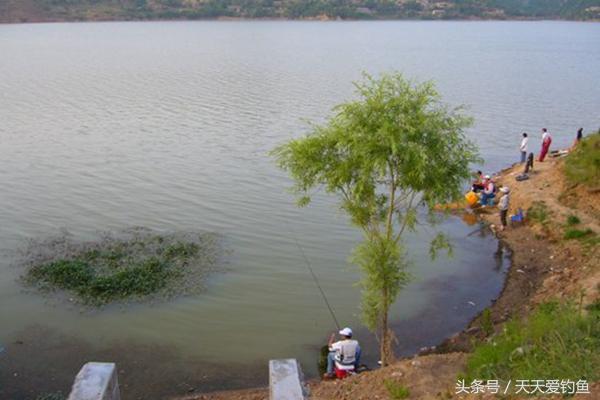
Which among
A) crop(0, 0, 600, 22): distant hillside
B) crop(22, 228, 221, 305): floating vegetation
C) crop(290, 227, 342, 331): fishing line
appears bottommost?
crop(290, 227, 342, 331): fishing line

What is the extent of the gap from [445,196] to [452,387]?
4.05m

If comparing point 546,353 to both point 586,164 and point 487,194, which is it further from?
point 487,194

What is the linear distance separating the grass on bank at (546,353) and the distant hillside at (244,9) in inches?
5804

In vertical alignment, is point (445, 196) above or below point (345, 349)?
above

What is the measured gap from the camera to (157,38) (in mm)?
109000

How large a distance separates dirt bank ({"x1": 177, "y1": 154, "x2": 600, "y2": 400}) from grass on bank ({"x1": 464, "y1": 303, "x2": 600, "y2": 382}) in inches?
22.8

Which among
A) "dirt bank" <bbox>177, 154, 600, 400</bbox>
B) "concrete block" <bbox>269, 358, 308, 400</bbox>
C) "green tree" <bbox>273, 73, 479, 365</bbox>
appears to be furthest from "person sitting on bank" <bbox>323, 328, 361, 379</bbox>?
"concrete block" <bbox>269, 358, 308, 400</bbox>

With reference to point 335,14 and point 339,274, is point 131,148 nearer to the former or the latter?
point 339,274

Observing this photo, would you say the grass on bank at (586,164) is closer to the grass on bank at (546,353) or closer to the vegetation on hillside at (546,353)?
the vegetation on hillside at (546,353)

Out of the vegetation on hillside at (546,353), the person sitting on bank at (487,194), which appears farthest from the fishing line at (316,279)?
the person sitting on bank at (487,194)

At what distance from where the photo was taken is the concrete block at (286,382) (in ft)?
30.5

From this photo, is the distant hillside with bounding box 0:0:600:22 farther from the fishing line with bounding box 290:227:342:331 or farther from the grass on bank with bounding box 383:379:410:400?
the grass on bank with bounding box 383:379:410:400

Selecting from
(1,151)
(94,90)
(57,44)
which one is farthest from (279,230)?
(57,44)

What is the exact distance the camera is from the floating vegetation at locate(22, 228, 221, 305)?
18078mm
